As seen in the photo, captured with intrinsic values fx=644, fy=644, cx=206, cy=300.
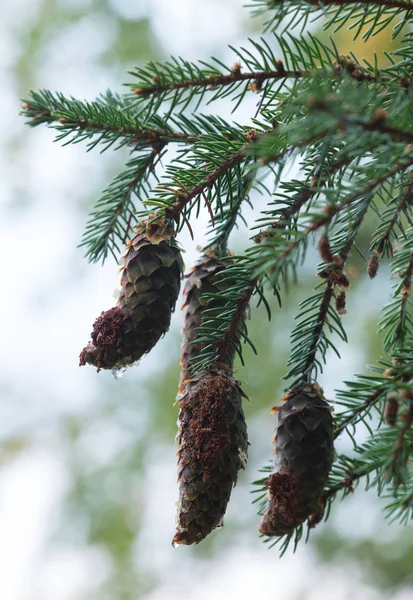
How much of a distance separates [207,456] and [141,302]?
177mm

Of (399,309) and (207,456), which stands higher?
(399,309)

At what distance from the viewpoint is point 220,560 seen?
2.88 meters

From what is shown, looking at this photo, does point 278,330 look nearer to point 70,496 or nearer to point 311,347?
point 70,496

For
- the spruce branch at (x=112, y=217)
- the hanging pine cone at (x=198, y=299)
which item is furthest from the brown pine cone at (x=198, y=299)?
the spruce branch at (x=112, y=217)

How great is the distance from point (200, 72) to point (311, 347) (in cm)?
30

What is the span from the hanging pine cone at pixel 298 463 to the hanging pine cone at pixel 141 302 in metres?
0.16

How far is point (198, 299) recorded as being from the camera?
2.44 ft

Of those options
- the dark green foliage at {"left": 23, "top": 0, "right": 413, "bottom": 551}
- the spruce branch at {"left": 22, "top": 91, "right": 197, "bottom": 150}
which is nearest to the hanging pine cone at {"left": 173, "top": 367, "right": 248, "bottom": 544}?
the dark green foliage at {"left": 23, "top": 0, "right": 413, "bottom": 551}

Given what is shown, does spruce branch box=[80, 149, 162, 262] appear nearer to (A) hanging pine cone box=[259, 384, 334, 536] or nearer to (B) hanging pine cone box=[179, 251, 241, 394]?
(B) hanging pine cone box=[179, 251, 241, 394]

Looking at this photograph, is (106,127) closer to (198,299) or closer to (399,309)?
(198,299)

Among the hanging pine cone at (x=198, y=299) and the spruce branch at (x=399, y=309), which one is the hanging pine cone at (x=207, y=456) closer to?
the hanging pine cone at (x=198, y=299)

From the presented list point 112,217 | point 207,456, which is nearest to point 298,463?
point 207,456

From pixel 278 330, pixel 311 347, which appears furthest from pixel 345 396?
pixel 278 330

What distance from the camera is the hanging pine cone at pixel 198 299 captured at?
2.35ft
